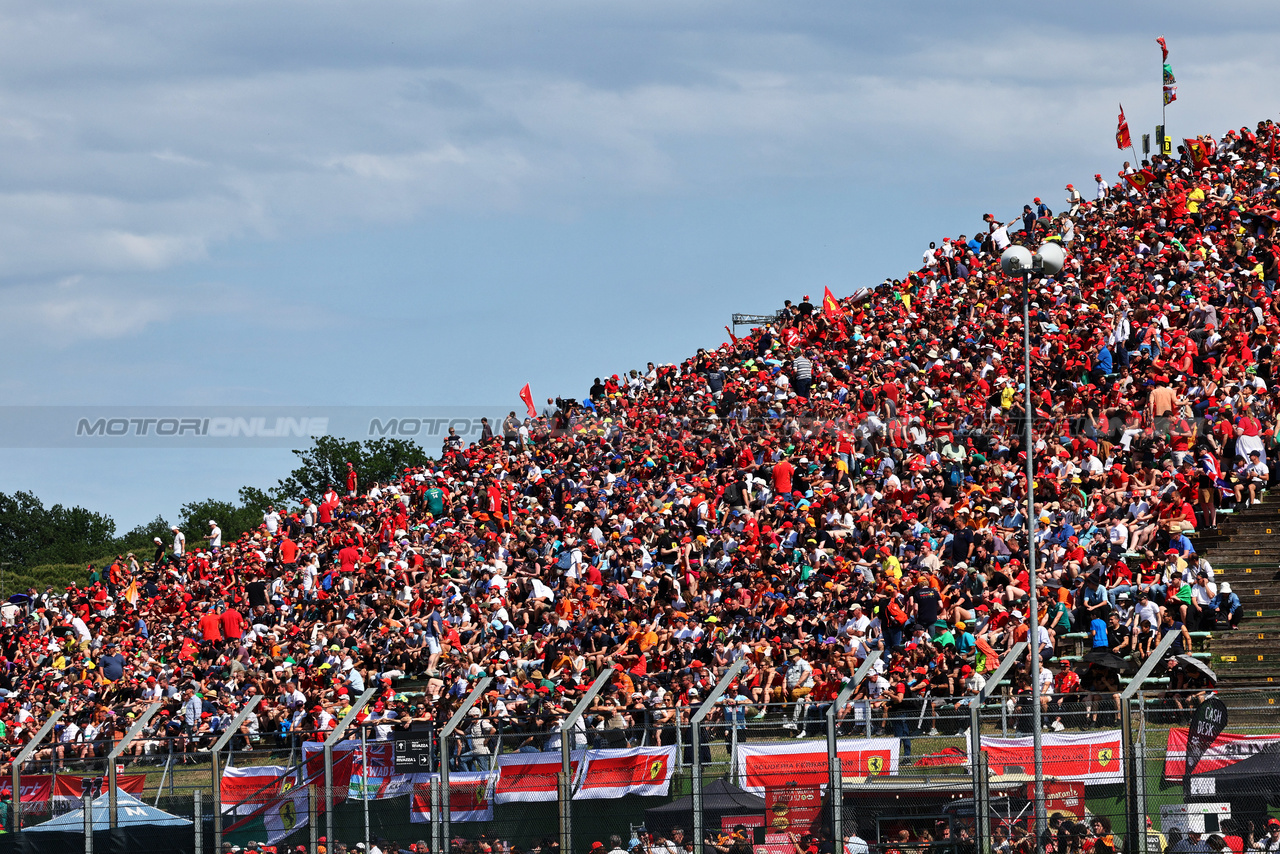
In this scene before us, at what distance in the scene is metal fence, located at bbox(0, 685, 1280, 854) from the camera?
1164 cm

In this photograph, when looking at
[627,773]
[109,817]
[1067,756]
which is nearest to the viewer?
[1067,756]

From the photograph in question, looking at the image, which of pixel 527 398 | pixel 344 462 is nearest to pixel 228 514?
pixel 344 462

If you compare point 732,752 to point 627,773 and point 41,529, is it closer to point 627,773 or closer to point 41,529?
point 627,773

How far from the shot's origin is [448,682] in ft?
74.6

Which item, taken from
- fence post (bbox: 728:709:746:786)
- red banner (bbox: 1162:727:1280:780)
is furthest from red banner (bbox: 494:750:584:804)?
red banner (bbox: 1162:727:1280:780)

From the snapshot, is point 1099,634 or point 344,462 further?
point 344,462

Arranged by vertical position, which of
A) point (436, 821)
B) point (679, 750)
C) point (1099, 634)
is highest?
point (1099, 634)

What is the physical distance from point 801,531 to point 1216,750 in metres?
13.4

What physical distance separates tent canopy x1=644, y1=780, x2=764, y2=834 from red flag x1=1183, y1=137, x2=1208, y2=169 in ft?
92.4

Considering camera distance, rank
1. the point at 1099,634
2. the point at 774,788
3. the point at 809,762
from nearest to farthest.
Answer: the point at 774,788
the point at 809,762
the point at 1099,634

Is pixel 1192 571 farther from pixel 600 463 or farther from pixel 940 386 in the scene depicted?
pixel 600 463

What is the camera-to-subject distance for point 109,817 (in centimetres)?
1452

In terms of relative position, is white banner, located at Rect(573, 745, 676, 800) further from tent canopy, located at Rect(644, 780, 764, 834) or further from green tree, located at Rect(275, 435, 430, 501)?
green tree, located at Rect(275, 435, 430, 501)

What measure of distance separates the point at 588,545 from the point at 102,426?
31.9 ft
